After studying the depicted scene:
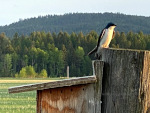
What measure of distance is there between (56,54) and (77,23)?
8291cm

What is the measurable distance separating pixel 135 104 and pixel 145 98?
66 mm

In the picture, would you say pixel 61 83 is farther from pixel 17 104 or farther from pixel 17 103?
pixel 17 103

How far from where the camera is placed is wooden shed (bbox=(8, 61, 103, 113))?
9.45 feet

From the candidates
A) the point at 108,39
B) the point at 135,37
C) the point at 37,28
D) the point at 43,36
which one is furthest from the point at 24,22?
the point at 108,39

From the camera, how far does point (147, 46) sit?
8925 centimetres

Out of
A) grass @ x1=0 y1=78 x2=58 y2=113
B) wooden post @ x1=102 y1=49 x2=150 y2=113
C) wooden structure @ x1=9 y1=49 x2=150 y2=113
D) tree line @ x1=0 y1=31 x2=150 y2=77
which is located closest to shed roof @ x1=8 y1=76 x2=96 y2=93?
wooden structure @ x1=9 y1=49 x2=150 y2=113

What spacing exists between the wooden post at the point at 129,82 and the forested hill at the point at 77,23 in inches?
6268

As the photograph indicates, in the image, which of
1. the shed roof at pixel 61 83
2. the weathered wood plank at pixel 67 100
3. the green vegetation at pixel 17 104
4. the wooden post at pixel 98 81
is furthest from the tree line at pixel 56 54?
the wooden post at pixel 98 81

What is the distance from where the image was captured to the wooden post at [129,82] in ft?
8.89

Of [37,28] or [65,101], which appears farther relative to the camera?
[37,28]

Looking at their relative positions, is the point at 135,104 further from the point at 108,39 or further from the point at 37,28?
the point at 37,28

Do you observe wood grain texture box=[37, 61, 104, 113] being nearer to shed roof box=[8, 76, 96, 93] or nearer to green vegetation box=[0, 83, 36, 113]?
shed roof box=[8, 76, 96, 93]

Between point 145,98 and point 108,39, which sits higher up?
point 108,39

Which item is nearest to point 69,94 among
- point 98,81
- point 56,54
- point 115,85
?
point 98,81
